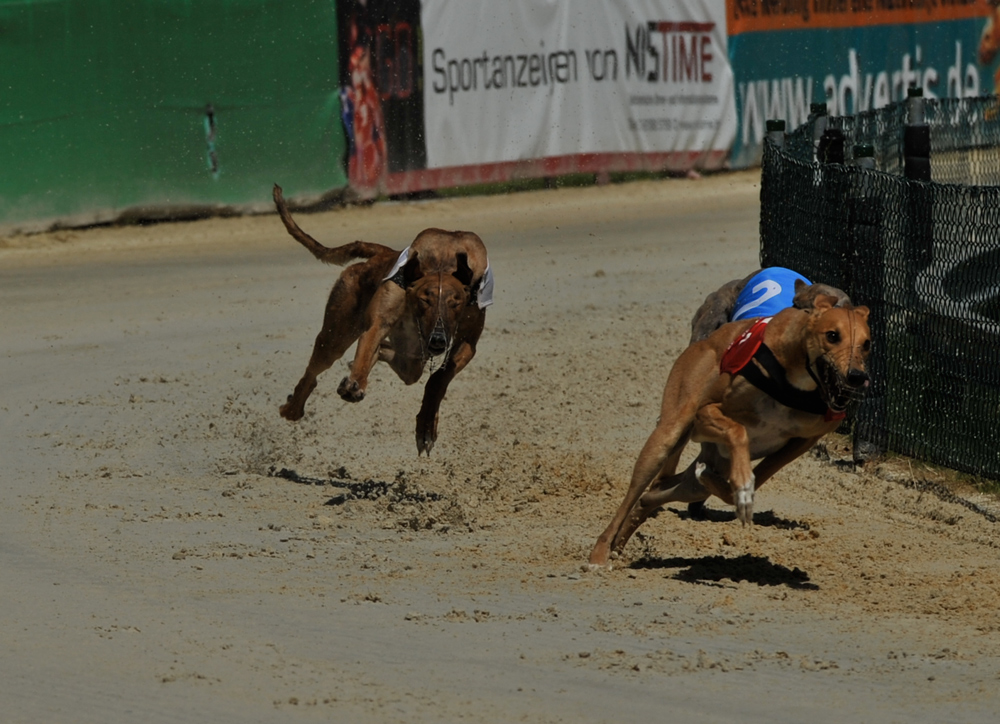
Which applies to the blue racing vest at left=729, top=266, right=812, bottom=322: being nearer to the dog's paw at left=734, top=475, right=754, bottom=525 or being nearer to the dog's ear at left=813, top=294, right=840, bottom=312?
the dog's ear at left=813, top=294, right=840, bottom=312

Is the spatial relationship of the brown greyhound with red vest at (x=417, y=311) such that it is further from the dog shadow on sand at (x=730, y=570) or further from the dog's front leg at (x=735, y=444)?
the dog's front leg at (x=735, y=444)

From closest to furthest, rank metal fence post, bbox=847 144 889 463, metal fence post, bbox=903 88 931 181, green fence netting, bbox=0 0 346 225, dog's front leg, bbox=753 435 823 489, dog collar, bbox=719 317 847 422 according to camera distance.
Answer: dog collar, bbox=719 317 847 422 → dog's front leg, bbox=753 435 823 489 → metal fence post, bbox=847 144 889 463 → metal fence post, bbox=903 88 931 181 → green fence netting, bbox=0 0 346 225

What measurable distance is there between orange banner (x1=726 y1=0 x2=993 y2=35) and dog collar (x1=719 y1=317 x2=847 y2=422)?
1272 cm

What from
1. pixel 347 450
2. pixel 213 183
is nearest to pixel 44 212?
pixel 213 183

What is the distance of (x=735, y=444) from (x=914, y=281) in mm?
2096

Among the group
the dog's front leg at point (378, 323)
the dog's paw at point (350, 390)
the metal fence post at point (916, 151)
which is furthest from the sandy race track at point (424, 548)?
the metal fence post at point (916, 151)

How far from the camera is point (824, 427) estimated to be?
5.18 meters

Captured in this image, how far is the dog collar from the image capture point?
5.05m

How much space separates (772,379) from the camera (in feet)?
16.6

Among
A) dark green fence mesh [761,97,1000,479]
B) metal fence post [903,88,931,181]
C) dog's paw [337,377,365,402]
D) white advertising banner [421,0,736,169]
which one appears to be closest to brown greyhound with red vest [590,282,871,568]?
dark green fence mesh [761,97,1000,479]

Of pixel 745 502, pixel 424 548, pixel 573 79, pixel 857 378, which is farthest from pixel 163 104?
pixel 857 378

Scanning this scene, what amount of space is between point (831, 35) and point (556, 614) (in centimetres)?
1492

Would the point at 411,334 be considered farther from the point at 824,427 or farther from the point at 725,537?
the point at 824,427

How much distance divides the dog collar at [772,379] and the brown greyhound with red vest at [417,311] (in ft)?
5.68
